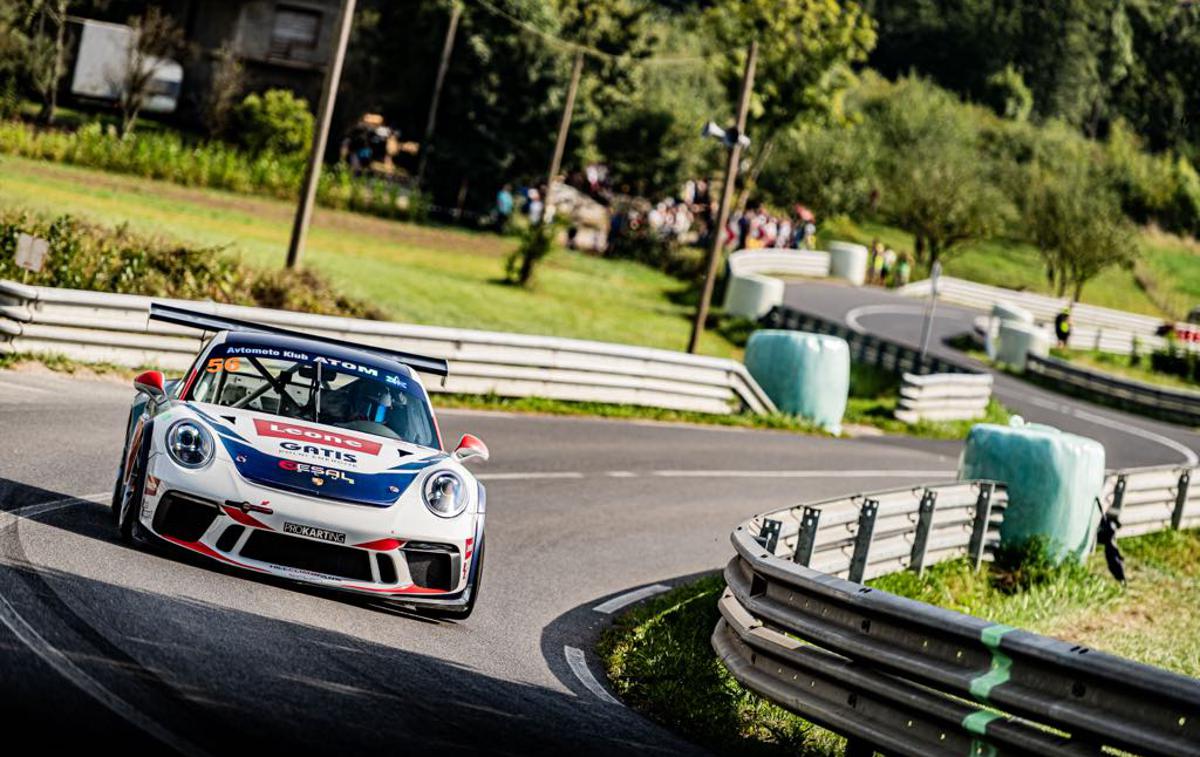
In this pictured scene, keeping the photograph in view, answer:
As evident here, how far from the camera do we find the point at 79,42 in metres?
51.0

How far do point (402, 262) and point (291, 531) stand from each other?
2925 cm

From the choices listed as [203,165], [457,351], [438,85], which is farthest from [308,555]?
[438,85]

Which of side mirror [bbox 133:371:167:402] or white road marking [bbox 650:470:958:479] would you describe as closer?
side mirror [bbox 133:371:167:402]

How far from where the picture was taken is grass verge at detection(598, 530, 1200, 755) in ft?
25.5

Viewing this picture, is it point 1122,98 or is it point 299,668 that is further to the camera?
point 1122,98

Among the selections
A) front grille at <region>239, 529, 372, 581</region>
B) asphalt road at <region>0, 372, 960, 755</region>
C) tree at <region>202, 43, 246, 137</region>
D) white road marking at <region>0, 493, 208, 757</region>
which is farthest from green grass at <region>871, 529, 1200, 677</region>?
tree at <region>202, 43, 246, 137</region>

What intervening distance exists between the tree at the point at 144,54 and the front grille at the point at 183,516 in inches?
1509

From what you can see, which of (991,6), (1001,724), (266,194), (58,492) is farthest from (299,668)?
(991,6)

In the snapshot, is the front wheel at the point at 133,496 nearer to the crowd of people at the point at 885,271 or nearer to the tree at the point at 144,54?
the tree at the point at 144,54

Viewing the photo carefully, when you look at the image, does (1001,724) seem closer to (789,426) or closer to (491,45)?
(789,426)

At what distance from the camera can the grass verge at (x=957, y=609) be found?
777 cm

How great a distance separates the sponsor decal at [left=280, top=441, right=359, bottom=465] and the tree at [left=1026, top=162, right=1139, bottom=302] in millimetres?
67842

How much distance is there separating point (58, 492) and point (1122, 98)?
517 feet

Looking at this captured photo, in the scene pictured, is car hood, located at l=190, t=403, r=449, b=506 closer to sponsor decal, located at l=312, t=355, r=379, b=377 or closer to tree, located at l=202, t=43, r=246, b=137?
sponsor decal, located at l=312, t=355, r=379, b=377
